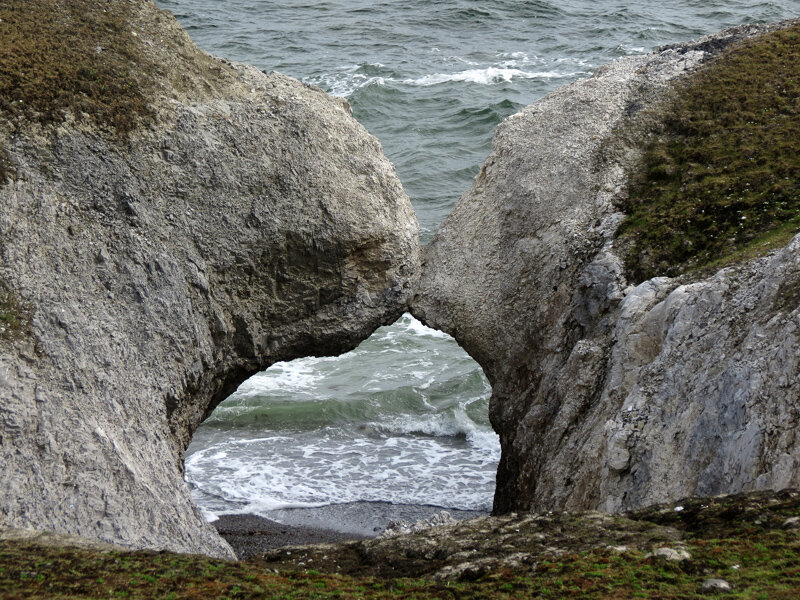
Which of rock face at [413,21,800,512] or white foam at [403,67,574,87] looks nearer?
rock face at [413,21,800,512]

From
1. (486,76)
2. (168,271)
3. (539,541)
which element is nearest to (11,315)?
(168,271)

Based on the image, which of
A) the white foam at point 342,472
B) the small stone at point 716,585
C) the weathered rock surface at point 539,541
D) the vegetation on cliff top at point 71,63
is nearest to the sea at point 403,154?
the white foam at point 342,472

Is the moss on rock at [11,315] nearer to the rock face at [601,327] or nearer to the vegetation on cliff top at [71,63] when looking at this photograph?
the vegetation on cliff top at [71,63]

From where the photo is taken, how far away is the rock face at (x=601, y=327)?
47.6 ft

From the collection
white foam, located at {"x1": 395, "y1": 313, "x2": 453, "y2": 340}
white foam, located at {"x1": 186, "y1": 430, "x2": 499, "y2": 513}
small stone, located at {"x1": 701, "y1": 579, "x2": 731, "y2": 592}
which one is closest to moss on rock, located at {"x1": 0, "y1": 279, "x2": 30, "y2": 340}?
white foam, located at {"x1": 186, "y1": 430, "x2": 499, "y2": 513}

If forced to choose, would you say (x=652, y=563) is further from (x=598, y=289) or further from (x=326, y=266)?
(x=326, y=266)

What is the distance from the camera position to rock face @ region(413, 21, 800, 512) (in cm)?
1450

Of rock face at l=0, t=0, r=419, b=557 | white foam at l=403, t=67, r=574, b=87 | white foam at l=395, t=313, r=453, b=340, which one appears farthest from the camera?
white foam at l=403, t=67, r=574, b=87

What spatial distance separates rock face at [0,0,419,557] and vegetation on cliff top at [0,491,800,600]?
2.83 m

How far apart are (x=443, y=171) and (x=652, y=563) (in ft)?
112

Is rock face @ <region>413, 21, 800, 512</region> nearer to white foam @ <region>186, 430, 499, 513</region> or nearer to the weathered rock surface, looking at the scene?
the weathered rock surface

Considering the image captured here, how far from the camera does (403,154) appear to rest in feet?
150

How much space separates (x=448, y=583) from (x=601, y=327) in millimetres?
8559

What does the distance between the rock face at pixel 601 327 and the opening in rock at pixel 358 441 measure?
4.59 m
